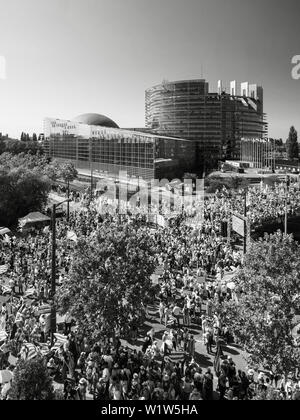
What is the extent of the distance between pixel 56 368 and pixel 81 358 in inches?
34.0

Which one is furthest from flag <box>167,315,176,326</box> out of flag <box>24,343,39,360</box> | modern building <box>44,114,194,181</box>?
modern building <box>44,114,194,181</box>

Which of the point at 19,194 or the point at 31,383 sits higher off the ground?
the point at 19,194

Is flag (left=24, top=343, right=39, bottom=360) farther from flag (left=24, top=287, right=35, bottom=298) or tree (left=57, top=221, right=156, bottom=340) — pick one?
flag (left=24, top=287, right=35, bottom=298)

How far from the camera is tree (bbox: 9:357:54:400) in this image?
865cm

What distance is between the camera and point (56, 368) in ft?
43.2

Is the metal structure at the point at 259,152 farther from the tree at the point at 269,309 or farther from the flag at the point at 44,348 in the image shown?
the flag at the point at 44,348

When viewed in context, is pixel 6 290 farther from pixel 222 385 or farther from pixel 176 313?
pixel 222 385

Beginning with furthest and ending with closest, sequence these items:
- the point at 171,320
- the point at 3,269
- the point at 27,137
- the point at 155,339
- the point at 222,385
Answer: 1. the point at 27,137
2. the point at 3,269
3. the point at 171,320
4. the point at 155,339
5. the point at 222,385

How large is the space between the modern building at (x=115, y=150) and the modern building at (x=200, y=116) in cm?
1746

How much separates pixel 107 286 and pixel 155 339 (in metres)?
4.46

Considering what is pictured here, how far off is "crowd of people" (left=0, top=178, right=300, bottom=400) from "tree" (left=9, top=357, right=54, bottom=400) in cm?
236

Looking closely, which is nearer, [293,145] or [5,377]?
[5,377]

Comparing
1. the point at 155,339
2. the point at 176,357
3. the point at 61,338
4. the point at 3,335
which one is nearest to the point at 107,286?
the point at 61,338

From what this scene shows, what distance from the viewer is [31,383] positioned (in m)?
8.76
